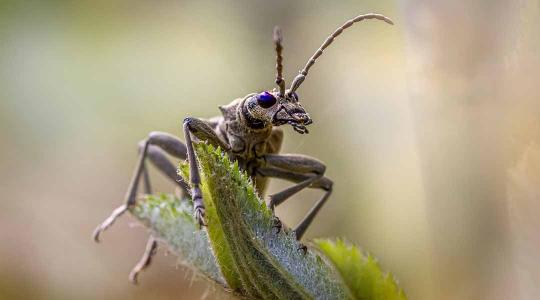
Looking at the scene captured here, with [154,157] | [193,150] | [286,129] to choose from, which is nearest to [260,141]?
[154,157]

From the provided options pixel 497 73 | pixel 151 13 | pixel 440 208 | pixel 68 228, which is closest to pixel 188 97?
pixel 151 13

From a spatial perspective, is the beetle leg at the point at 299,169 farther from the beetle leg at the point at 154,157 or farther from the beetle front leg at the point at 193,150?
the beetle leg at the point at 154,157

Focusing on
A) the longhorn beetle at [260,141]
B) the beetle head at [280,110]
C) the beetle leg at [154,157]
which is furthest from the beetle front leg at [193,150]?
the beetle leg at [154,157]

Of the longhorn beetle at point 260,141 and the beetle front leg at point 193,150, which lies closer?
the beetle front leg at point 193,150

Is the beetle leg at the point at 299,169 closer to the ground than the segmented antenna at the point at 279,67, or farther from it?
closer to the ground

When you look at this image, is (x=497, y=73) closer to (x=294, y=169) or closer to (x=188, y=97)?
(x=294, y=169)

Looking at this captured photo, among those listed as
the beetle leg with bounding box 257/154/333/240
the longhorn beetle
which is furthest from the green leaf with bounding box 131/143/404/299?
the beetle leg with bounding box 257/154/333/240
